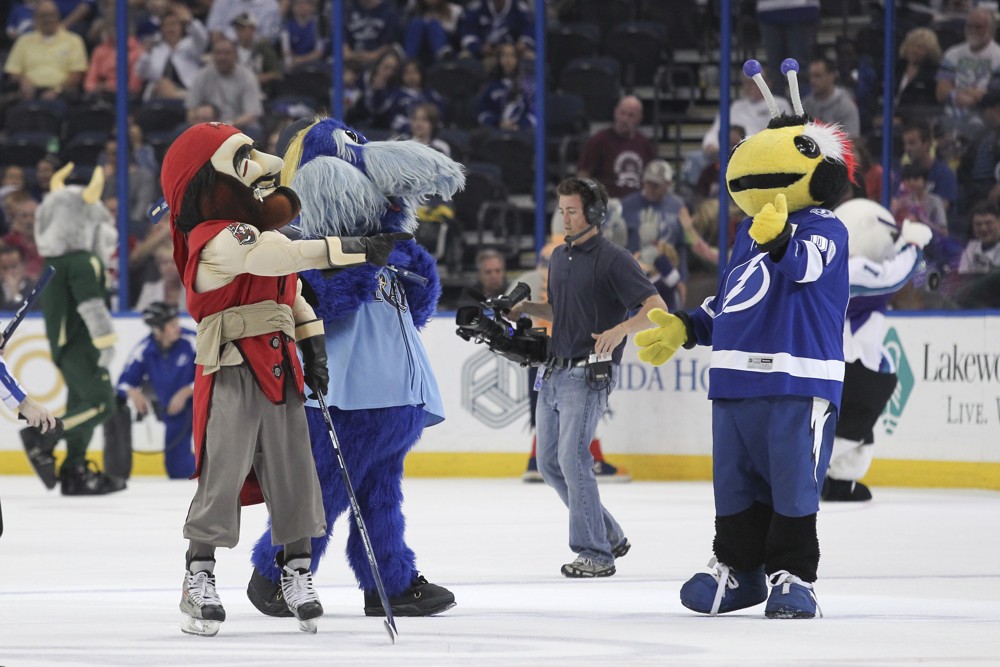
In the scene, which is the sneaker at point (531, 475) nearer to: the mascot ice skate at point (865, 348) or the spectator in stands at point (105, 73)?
the mascot ice skate at point (865, 348)

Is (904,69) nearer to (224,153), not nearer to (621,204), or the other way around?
(621,204)

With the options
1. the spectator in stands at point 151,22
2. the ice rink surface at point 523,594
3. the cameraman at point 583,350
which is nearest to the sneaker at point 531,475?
the ice rink surface at point 523,594

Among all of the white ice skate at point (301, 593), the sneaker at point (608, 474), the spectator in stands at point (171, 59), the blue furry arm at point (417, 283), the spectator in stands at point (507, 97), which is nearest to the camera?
the white ice skate at point (301, 593)

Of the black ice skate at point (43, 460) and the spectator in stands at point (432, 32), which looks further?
the spectator in stands at point (432, 32)

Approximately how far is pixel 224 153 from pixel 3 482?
695cm

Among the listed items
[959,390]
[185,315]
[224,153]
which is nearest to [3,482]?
[185,315]

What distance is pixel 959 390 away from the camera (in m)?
10.1

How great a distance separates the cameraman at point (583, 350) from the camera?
6.45 metres

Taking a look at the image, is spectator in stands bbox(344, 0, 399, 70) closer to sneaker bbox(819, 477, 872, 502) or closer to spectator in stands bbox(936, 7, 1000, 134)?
spectator in stands bbox(936, 7, 1000, 134)

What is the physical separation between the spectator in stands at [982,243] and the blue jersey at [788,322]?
5.43m

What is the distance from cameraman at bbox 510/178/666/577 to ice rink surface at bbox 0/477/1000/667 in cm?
21

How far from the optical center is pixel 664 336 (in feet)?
18.2

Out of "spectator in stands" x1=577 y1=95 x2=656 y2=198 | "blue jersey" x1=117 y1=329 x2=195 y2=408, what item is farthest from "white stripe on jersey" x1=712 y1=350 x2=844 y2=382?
"blue jersey" x1=117 y1=329 x2=195 y2=408

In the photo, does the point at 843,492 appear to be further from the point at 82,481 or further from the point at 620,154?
the point at 82,481
